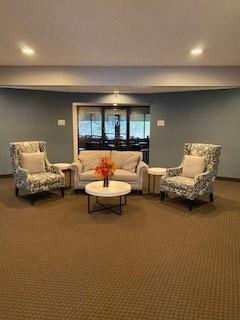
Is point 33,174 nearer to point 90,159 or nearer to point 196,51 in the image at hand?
point 90,159

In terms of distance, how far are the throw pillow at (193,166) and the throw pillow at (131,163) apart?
104 cm

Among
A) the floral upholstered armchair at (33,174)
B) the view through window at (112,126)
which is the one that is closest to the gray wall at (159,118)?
the view through window at (112,126)

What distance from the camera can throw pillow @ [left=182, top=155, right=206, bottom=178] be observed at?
4.62 meters

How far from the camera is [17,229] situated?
3.49 m

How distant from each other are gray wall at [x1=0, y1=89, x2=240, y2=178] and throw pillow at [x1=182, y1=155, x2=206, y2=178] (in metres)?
2.27

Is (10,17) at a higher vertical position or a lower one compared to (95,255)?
higher

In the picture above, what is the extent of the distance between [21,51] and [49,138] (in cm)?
353

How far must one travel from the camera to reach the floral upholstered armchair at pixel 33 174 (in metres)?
4.60

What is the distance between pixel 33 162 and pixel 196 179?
3.13 meters

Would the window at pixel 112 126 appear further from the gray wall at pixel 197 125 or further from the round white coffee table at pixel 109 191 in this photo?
the round white coffee table at pixel 109 191

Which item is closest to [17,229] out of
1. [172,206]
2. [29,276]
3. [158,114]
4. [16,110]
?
[29,276]

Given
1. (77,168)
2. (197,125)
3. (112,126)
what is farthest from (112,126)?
(77,168)

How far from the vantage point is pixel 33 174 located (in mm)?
4945

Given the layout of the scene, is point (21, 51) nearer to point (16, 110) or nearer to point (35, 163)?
point (35, 163)
